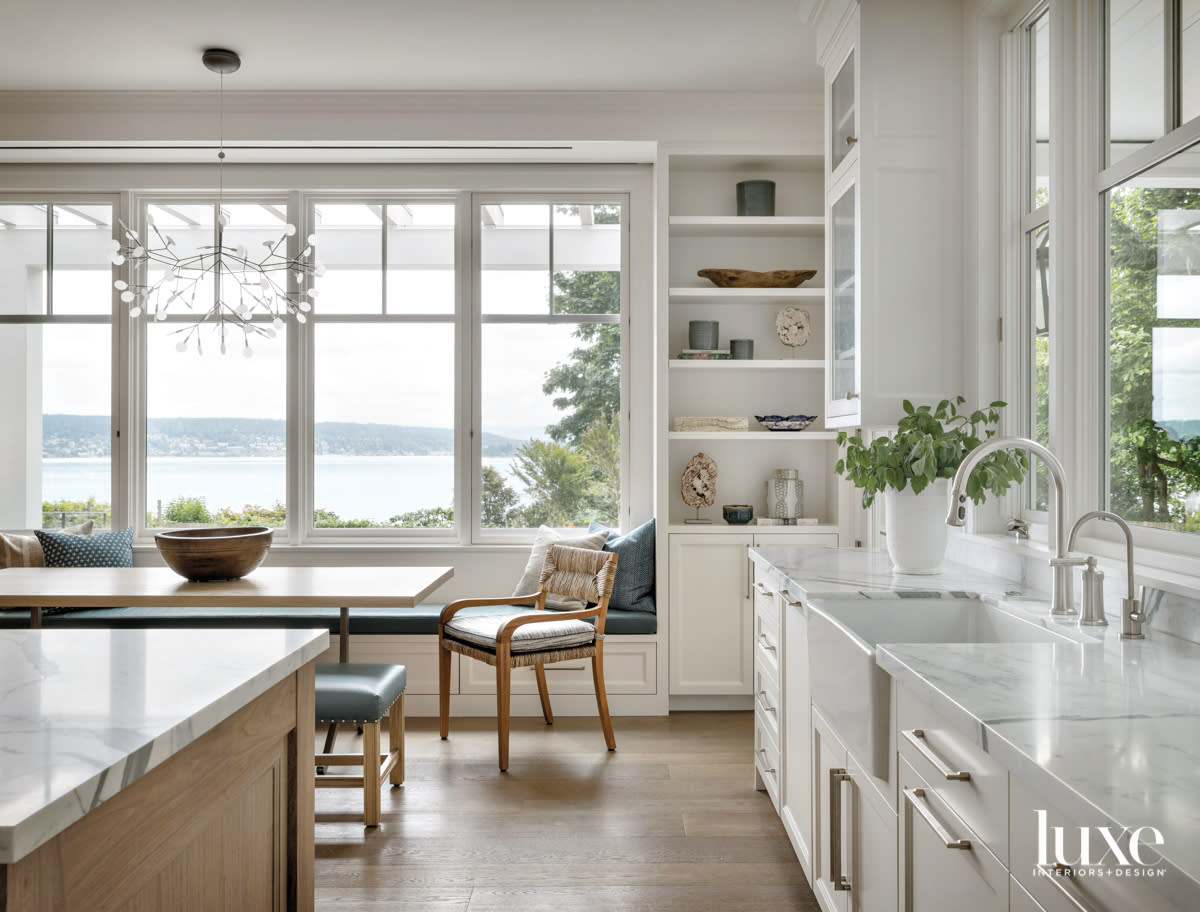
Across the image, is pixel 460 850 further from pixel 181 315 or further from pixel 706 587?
pixel 181 315

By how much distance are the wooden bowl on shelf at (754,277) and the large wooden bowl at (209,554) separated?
2.42m

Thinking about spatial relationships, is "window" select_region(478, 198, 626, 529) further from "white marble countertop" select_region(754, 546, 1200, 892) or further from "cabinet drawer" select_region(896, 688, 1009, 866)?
"cabinet drawer" select_region(896, 688, 1009, 866)

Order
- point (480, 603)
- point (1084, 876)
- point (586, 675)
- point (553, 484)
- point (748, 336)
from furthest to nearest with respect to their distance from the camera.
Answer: point (553, 484)
point (748, 336)
point (586, 675)
point (480, 603)
point (1084, 876)

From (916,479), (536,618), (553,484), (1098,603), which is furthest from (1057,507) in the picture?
(553,484)

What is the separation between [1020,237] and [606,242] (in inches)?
92.4

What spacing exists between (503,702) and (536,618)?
0.35 m

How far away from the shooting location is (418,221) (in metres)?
4.45

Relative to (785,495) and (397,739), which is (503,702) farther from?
(785,495)

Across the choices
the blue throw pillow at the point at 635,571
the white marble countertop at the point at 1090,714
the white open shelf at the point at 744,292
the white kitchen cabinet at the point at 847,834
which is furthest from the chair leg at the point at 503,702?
the white marble countertop at the point at 1090,714

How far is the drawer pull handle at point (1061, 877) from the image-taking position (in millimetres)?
839

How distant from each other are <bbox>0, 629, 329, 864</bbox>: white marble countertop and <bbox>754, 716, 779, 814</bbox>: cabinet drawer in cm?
165

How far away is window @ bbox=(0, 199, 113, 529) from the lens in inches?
177

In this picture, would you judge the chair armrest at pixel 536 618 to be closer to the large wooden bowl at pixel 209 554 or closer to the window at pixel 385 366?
the large wooden bowl at pixel 209 554

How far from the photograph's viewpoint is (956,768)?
1.15m
